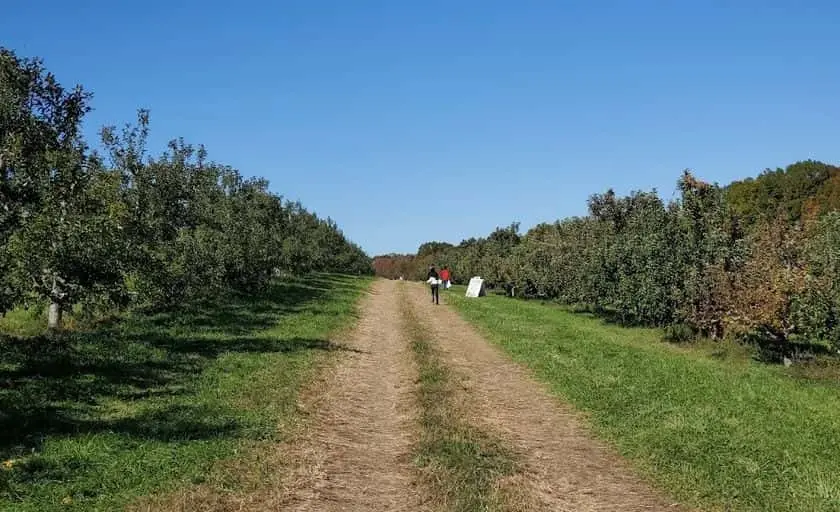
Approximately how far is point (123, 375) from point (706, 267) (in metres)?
19.8

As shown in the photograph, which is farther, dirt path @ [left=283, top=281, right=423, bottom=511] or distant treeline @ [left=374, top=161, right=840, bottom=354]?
distant treeline @ [left=374, top=161, right=840, bottom=354]

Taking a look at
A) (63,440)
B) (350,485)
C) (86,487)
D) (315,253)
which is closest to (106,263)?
(63,440)

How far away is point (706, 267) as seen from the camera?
976 inches

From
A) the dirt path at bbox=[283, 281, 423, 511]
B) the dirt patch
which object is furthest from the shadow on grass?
the dirt path at bbox=[283, 281, 423, 511]

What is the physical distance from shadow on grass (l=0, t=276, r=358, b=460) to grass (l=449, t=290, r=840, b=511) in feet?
21.4

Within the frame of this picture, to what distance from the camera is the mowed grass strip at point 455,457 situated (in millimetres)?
7996

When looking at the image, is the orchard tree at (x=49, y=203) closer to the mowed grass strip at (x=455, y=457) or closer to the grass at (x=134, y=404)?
the grass at (x=134, y=404)

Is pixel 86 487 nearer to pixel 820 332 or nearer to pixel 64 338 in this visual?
pixel 64 338

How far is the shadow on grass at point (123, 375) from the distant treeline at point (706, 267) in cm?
1338

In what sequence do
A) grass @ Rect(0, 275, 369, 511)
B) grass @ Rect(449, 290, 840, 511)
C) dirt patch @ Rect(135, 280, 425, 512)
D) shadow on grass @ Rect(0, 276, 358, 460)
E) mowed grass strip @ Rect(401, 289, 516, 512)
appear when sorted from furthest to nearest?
shadow on grass @ Rect(0, 276, 358, 460)
grass @ Rect(449, 290, 840, 511)
grass @ Rect(0, 275, 369, 511)
mowed grass strip @ Rect(401, 289, 516, 512)
dirt patch @ Rect(135, 280, 425, 512)

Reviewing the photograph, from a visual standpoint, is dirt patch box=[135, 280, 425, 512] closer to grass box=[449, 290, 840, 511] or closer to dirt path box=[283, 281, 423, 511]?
dirt path box=[283, 281, 423, 511]

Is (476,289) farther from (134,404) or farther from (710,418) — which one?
(134,404)

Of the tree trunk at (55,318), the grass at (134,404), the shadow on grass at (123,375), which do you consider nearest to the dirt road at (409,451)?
the grass at (134,404)

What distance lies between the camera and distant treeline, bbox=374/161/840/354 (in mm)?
19938
